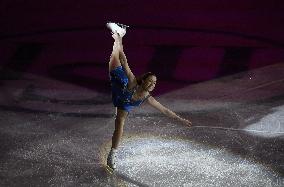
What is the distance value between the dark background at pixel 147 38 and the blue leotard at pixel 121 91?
10.1 feet

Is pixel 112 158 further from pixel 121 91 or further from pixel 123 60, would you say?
pixel 123 60

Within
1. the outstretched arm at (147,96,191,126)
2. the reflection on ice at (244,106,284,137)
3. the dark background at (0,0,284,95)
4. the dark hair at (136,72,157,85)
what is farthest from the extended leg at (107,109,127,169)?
the dark background at (0,0,284,95)

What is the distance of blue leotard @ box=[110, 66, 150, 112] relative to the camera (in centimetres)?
496

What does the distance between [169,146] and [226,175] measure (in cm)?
108

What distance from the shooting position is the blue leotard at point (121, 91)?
4.96m

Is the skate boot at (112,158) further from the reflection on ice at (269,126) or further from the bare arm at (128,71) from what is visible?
the reflection on ice at (269,126)

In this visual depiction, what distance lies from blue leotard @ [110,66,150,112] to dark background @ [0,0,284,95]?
121 inches

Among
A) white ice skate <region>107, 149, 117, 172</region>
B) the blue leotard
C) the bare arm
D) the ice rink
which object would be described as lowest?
the ice rink

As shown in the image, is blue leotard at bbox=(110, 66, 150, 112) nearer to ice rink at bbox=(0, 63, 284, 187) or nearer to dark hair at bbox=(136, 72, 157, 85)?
dark hair at bbox=(136, 72, 157, 85)

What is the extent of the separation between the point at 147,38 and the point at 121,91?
5.44 m

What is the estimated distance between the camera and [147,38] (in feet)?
33.6

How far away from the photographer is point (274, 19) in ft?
35.4

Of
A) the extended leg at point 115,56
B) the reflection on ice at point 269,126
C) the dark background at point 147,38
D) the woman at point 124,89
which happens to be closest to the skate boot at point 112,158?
the woman at point 124,89

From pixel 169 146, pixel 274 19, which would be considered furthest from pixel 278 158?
pixel 274 19
